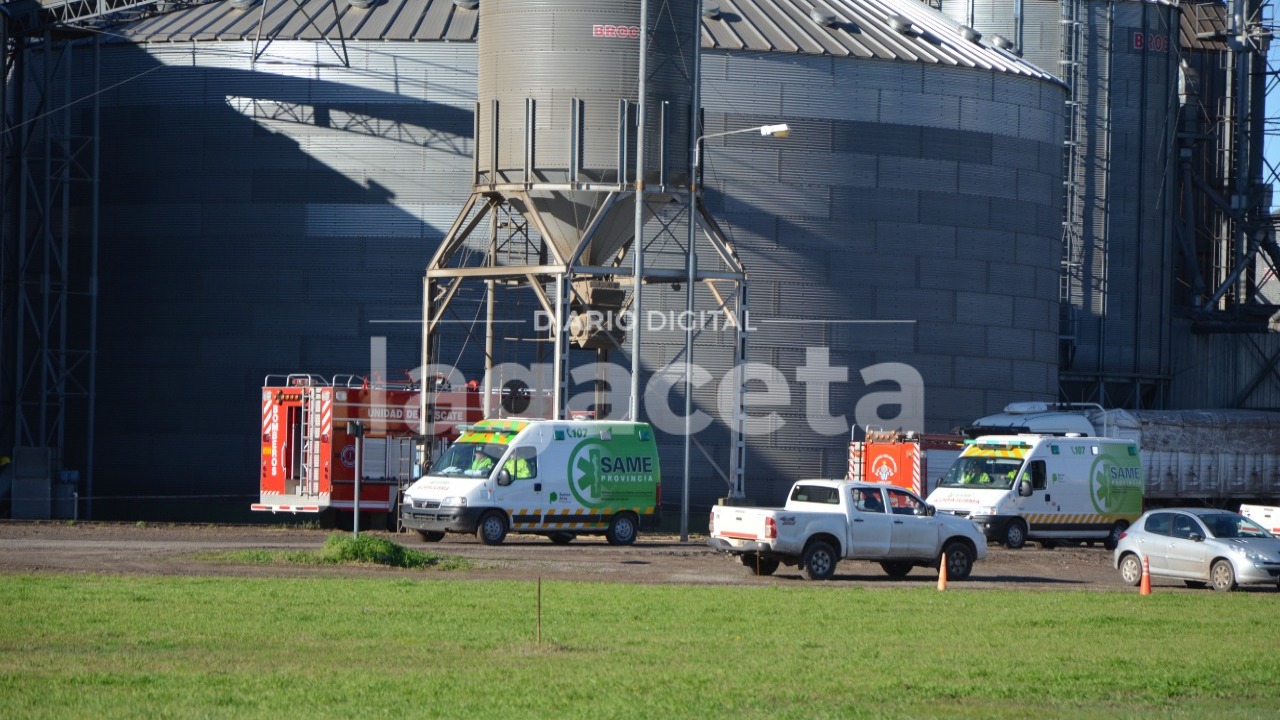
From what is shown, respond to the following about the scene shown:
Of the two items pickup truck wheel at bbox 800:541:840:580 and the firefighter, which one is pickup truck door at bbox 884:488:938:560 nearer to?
pickup truck wheel at bbox 800:541:840:580

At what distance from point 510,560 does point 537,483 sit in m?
4.54

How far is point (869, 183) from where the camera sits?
4909 centimetres

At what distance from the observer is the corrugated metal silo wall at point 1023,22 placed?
61.5m

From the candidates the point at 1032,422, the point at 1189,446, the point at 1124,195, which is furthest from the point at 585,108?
the point at 1124,195

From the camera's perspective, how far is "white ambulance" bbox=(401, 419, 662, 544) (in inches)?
1307

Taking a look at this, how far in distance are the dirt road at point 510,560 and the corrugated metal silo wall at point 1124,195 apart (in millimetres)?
23502

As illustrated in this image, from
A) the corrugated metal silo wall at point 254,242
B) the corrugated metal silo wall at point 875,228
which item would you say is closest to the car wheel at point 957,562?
the corrugated metal silo wall at point 875,228

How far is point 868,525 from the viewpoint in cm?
2791

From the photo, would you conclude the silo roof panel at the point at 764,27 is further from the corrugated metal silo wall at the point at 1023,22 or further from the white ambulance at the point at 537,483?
the white ambulance at the point at 537,483

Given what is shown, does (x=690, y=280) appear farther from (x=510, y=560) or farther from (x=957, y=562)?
(x=957, y=562)

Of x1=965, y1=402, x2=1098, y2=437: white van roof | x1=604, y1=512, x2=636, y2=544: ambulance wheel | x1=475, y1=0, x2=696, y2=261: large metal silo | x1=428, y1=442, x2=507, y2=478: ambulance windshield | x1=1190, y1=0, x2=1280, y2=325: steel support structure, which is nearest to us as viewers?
x1=428, y1=442, x2=507, y2=478: ambulance windshield

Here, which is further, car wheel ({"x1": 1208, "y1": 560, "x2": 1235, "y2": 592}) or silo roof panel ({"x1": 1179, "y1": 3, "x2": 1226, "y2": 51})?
silo roof panel ({"x1": 1179, "y1": 3, "x2": 1226, "y2": 51})

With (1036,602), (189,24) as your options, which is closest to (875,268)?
(189,24)

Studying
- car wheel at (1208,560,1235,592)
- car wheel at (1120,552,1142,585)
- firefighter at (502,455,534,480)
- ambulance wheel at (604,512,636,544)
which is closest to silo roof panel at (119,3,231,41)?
firefighter at (502,455,534,480)
